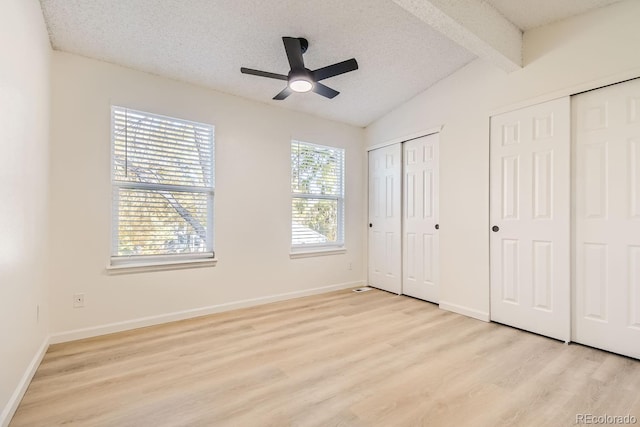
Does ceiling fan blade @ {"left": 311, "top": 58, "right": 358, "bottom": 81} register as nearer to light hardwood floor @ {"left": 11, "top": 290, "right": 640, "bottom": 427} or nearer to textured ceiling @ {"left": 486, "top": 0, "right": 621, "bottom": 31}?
→ textured ceiling @ {"left": 486, "top": 0, "right": 621, "bottom": 31}

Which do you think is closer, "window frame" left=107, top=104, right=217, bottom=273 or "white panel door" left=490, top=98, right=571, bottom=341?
"white panel door" left=490, top=98, right=571, bottom=341

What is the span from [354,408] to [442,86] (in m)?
3.51

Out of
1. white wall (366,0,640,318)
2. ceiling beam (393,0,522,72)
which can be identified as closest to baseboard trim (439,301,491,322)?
white wall (366,0,640,318)

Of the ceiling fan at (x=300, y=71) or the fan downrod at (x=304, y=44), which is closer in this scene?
the ceiling fan at (x=300, y=71)

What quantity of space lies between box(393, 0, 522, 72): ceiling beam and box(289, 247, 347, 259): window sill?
2.89 meters

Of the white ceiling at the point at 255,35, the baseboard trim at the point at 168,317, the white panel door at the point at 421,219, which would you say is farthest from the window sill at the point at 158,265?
the white panel door at the point at 421,219

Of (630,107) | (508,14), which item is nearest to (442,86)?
(508,14)

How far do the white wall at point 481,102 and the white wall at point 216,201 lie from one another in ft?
4.65

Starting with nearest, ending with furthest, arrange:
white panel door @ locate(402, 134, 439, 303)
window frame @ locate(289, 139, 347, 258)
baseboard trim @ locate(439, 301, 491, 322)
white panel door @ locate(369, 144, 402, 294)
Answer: baseboard trim @ locate(439, 301, 491, 322), white panel door @ locate(402, 134, 439, 303), window frame @ locate(289, 139, 347, 258), white panel door @ locate(369, 144, 402, 294)

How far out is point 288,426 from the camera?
5.37 ft

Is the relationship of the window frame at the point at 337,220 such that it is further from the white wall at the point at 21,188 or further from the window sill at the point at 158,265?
the white wall at the point at 21,188

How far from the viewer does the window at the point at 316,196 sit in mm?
4176

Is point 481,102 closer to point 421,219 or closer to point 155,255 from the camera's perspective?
point 421,219

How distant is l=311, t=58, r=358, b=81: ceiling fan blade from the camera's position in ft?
A: 8.09
